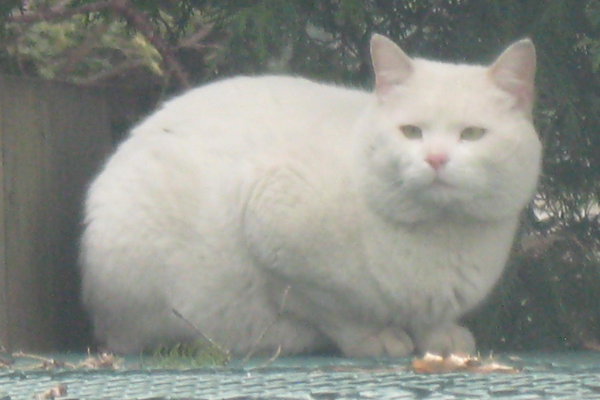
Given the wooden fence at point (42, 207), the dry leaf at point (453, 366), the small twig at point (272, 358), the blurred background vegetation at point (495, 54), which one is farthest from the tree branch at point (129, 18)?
the dry leaf at point (453, 366)

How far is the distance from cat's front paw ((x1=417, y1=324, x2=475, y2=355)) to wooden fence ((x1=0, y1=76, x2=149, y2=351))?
3.95 ft

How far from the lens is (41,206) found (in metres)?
3.83

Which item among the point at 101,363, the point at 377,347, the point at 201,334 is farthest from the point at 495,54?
the point at 101,363

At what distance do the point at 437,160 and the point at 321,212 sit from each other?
366 millimetres

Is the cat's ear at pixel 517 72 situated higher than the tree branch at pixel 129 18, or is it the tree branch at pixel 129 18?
the tree branch at pixel 129 18

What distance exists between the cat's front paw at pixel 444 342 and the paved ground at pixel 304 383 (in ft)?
1.86

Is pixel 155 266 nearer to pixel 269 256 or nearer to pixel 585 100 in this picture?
pixel 269 256

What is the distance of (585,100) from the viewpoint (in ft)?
13.6

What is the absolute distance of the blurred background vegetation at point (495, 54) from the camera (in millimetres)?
3998

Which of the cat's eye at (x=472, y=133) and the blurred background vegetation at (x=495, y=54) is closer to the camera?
the cat's eye at (x=472, y=133)

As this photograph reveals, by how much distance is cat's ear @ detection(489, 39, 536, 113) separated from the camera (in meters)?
3.24

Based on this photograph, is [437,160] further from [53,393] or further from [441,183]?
[53,393]

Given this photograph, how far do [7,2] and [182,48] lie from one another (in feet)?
2.71

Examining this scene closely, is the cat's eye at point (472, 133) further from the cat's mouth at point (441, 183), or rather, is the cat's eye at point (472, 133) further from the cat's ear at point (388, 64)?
the cat's ear at point (388, 64)
